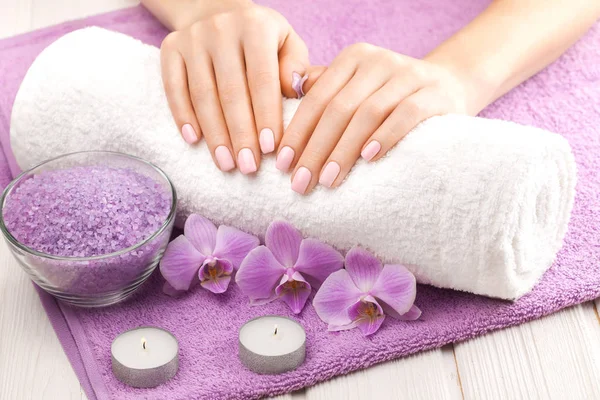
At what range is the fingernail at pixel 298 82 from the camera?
1.20 m

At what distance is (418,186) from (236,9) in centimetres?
42

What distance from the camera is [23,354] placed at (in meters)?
1.08

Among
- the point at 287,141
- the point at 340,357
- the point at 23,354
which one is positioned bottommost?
the point at 23,354

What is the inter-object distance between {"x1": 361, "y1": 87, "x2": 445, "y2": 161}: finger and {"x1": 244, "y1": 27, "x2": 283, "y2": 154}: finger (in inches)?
5.1

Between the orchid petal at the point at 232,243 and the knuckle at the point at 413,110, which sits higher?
the knuckle at the point at 413,110

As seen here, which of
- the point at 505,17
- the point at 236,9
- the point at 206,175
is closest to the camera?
the point at 206,175

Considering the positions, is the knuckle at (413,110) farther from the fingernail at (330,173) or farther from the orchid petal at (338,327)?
the orchid petal at (338,327)

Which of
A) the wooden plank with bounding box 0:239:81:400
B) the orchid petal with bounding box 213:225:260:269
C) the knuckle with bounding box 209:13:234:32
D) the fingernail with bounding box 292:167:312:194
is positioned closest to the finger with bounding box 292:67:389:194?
the fingernail with bounding box 292:167:312:194

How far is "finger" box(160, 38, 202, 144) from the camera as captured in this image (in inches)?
46.3

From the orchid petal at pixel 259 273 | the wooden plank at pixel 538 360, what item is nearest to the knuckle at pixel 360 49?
the orchid petal at pixel 259 273

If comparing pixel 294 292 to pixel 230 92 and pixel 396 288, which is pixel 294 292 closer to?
pixel 396 288

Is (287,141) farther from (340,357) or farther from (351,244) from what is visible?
(340,357)

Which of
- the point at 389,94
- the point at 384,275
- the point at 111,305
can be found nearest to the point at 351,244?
the point at 384,275

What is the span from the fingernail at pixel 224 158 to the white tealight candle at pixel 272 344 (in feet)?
0.69
